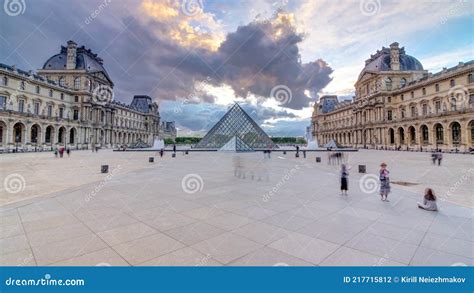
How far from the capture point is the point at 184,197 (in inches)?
272

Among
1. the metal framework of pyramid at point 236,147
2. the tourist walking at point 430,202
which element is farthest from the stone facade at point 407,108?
the tourist walking at point 430,202

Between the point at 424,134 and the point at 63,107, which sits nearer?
the point at 424,134

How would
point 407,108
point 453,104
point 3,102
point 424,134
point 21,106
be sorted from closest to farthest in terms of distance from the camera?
point 3,102, point 453,104, point 21,106, point 424,134, point 407,108

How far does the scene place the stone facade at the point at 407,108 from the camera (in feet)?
120

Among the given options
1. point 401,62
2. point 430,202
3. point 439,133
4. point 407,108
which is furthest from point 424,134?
point 430,202

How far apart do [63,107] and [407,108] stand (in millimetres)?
79060

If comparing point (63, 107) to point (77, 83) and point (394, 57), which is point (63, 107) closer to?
point (77, 83)

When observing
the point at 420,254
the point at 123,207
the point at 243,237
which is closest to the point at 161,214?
the point at 123,207

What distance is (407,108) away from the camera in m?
49.9

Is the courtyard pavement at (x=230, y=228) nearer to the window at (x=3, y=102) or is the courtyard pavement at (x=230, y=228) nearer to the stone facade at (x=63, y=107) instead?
the window at (x=3, y=102)

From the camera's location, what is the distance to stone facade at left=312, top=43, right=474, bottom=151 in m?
36.5

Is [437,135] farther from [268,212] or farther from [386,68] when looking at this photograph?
[268,212]

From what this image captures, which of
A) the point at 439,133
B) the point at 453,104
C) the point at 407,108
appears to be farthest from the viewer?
the point at 407,108

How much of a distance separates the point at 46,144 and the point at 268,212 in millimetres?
54465
